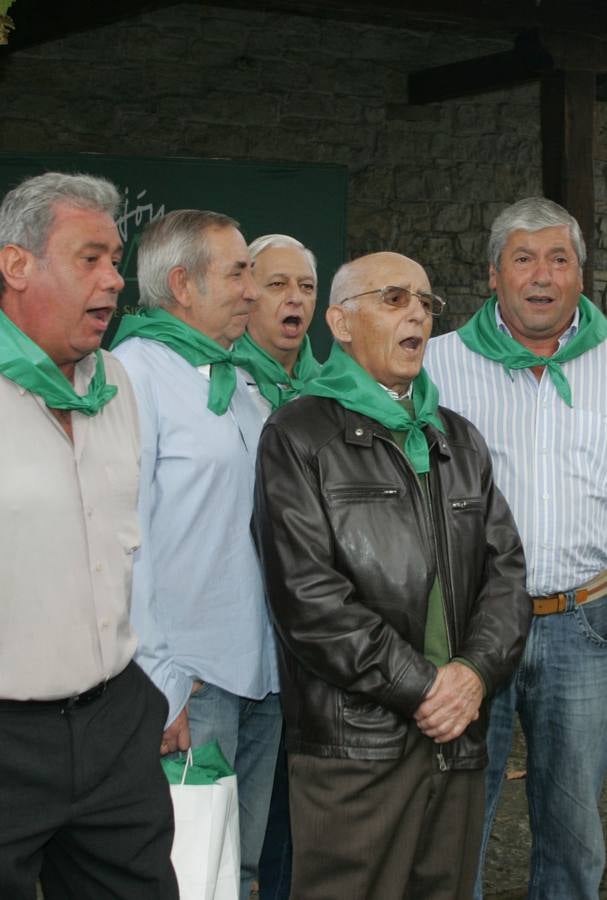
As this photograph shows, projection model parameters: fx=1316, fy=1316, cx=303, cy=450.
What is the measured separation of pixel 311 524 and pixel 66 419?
0.64m

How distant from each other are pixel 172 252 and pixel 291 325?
0.63m

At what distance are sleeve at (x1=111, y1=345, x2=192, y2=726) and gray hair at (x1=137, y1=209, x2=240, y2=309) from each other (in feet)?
1.05

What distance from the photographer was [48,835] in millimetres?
2270

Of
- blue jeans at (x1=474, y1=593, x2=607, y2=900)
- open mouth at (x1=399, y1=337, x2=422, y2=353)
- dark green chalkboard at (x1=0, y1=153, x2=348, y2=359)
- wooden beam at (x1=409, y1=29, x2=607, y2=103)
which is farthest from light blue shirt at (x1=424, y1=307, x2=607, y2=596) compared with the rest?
wooden beam at (x1=409, y1=29, x2=607, y2=103)

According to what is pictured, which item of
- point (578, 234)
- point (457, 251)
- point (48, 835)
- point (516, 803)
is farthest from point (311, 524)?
point (457, 251)

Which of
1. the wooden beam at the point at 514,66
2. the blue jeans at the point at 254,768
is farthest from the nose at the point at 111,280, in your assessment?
the wooden beam at the point at 514,66

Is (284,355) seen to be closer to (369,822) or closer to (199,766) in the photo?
(199,766)

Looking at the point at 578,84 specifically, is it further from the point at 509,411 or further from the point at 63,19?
the point at 509,411

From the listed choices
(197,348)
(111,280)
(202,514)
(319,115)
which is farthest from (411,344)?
(319,115)

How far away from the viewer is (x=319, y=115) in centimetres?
859

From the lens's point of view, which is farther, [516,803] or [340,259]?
[340,259]

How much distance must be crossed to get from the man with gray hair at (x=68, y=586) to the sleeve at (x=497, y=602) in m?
0.76

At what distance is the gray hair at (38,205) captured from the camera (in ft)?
7.59

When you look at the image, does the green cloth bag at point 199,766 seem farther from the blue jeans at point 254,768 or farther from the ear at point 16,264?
the ear at point 16,264
